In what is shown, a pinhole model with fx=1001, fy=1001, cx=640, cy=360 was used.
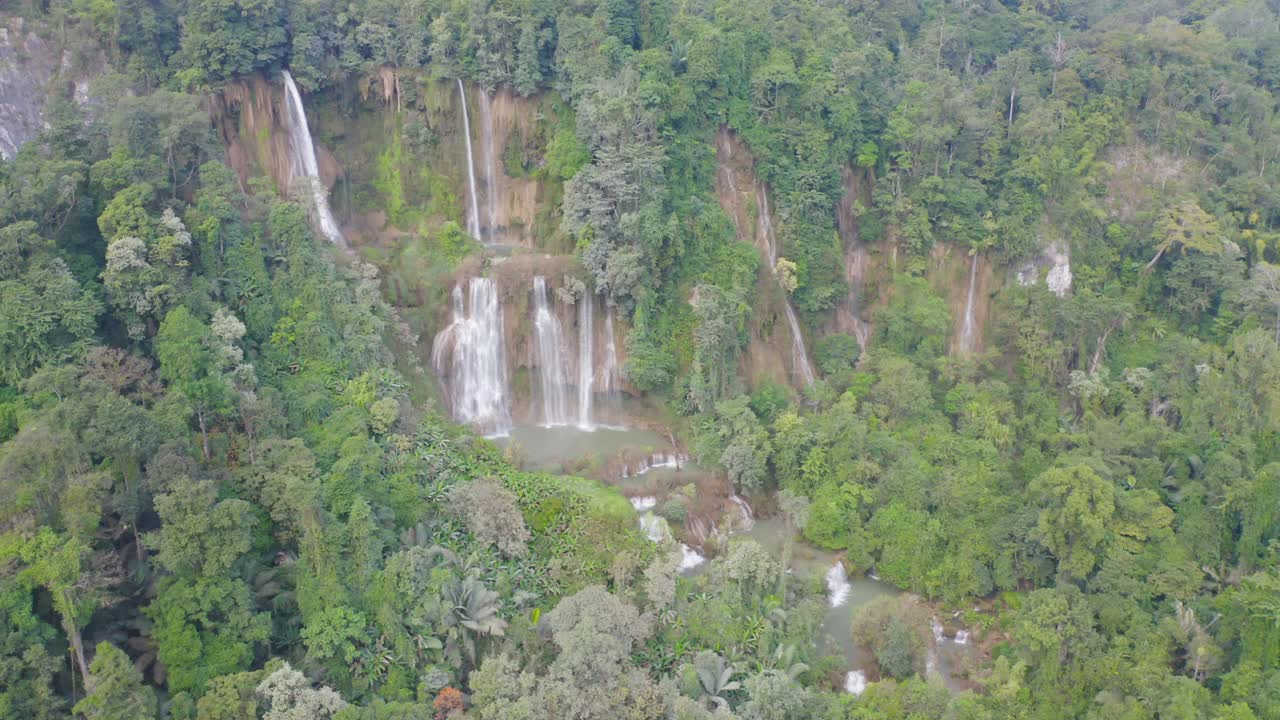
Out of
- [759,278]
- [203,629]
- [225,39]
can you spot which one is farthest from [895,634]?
[225,39]

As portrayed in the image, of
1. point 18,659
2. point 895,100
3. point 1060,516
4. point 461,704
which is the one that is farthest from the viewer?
point 895,100

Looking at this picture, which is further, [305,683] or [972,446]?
[972,446]

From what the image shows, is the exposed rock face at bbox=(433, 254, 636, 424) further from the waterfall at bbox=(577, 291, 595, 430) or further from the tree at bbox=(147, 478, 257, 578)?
the tree at bbox=(147, 478, 257, 578)

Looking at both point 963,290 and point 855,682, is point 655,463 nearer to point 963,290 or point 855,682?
point 855,682

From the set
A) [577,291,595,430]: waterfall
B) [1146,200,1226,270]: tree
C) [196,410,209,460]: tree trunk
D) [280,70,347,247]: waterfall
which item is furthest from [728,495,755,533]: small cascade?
[1146,200,1226,270]: tree

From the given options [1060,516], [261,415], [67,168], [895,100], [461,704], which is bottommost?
[461,704]

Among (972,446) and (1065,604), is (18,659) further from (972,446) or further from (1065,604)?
(972,446)

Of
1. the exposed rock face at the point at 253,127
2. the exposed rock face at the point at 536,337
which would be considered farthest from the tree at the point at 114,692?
the exposed rock face at the point at 253,127

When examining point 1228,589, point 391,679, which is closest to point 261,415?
point 391,679
